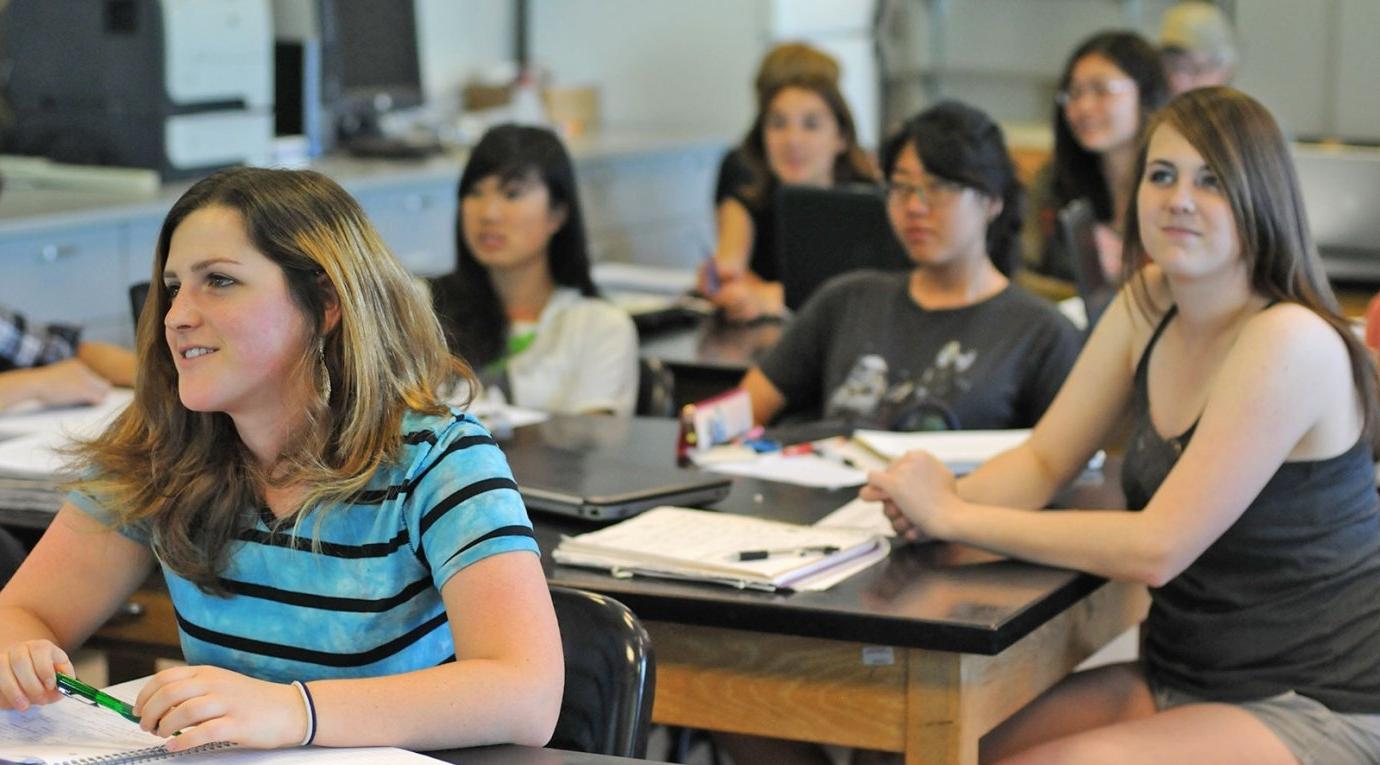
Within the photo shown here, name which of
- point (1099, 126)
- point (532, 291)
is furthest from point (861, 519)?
point (1099, 126)

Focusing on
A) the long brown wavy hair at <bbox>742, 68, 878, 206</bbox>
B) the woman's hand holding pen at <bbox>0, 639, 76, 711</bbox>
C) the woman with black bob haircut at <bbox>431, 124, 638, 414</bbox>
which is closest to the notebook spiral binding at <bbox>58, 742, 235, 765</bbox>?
the woman's hand holding pen at <bbox>0, 639, 76, 711</bbox>

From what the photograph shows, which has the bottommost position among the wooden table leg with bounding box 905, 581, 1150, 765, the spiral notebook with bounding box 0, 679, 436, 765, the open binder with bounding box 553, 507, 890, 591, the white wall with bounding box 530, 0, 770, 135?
the wooden table leg with bounding box 905, 581, 1150, 765

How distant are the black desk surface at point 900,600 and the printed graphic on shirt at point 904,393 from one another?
587 millimetres

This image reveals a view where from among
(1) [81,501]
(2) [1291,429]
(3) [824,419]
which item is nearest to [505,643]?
(1) [81,501]

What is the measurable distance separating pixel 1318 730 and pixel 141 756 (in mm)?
1255

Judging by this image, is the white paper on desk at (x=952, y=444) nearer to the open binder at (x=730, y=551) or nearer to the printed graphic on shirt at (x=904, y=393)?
the printed graphic on shirt at (x=904, y=393)

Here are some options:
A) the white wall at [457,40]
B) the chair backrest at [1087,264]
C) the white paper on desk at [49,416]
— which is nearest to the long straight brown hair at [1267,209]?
the chair backrest at [1087,264]

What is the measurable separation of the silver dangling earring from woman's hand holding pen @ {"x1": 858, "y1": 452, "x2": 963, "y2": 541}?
2.48ft

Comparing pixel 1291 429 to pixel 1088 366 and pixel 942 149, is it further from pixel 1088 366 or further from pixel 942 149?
pixel 942 149

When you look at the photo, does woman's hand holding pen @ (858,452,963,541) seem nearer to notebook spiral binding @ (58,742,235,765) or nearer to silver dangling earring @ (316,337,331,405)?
silver dangling earring @ (316,337,331,405)

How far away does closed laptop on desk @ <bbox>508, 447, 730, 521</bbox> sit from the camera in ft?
7.02

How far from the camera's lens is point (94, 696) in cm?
137

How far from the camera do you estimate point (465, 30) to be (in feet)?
20.6

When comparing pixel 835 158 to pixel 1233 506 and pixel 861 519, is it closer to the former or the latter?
pixel 861 519
